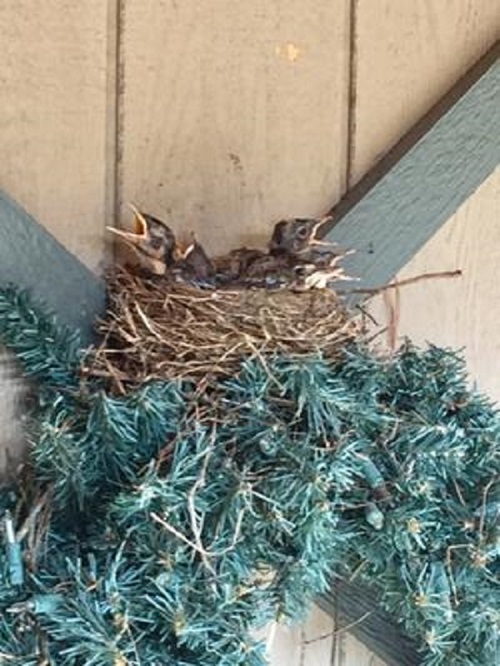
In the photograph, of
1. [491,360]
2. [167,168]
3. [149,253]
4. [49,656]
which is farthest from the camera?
[491,360]

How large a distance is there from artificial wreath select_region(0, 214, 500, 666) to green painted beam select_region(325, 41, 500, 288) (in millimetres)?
95

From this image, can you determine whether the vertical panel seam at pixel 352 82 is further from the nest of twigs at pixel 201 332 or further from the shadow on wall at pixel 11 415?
the shadow on wall at pixel 11 415

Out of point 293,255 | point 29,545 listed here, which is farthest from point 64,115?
point 29,545

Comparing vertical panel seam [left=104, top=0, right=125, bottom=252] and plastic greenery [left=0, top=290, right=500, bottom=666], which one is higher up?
vertical panel seam [left=104, top=0, right=125, bottom=252]

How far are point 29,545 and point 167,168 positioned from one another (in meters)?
0.30

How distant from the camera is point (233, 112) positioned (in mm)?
998

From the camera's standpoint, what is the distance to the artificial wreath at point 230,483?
78 cm

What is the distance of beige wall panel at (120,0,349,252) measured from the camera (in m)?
0.98

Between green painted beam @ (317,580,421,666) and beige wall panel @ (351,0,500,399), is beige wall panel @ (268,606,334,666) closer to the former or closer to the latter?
green painted beam @ (317,580,421,666)

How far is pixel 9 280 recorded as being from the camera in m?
0.89

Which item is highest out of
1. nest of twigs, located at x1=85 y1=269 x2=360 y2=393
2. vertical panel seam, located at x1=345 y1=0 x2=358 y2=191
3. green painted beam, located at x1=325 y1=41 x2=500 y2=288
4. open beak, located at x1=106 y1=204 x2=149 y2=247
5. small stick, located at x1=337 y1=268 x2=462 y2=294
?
vertical panel seam, located at x1=345 y1=0 x2=358 y2=191

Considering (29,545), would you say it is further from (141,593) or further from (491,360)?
(491,360)

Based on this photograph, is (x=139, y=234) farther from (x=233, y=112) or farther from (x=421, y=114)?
(x=421, y=114)

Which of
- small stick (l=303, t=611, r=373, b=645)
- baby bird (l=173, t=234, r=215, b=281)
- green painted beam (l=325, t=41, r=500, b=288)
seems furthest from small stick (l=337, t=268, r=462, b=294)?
small stick (l=303, t=611, r=373, b=645)
